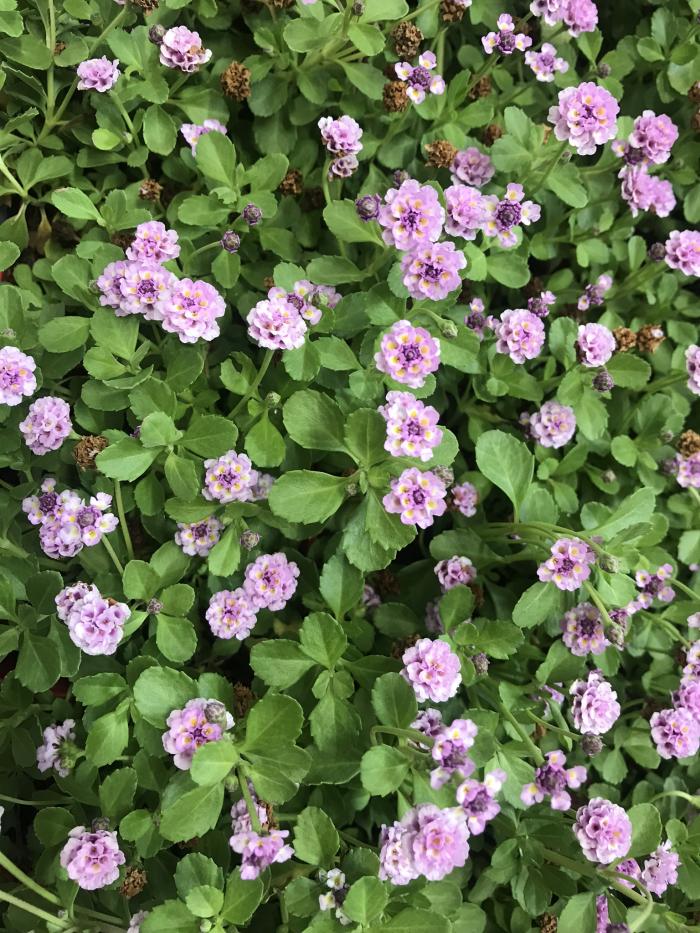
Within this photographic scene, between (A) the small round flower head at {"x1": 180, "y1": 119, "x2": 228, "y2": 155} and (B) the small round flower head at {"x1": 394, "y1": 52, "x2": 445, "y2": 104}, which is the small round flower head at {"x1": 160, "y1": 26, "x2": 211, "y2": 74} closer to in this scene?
(A) the small round flower head at {"x1": 180, "y1": 119, "x2": 228, "y2": 155}

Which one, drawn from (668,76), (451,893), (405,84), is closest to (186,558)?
(451,893)

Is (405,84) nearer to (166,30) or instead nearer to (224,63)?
(224,63)

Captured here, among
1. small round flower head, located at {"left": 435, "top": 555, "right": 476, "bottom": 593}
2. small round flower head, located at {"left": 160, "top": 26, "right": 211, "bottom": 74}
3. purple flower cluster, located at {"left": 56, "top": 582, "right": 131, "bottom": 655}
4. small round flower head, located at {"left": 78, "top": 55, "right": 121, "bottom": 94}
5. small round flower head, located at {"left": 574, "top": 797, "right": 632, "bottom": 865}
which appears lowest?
small round flower head, located at {"left": 574, "top": 797, "right": 632, "bottom": 865}

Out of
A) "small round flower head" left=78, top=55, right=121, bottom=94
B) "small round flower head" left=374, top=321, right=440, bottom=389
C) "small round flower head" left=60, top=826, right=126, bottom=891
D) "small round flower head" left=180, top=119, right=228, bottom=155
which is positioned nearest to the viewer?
"small round flower head" left=60, top=826, right=126, bottom=891

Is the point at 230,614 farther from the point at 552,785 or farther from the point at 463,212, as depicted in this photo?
the point at 463,212

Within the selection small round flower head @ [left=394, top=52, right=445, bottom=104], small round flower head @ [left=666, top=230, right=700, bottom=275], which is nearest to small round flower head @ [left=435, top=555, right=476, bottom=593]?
small round flower head @ [left=666, top=230, right=700, bottom=275]

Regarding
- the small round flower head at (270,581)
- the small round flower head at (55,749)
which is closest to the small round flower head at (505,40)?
the small round flower head at (270,581)

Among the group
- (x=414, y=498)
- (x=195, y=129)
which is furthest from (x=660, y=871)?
(x=195, y=129)
